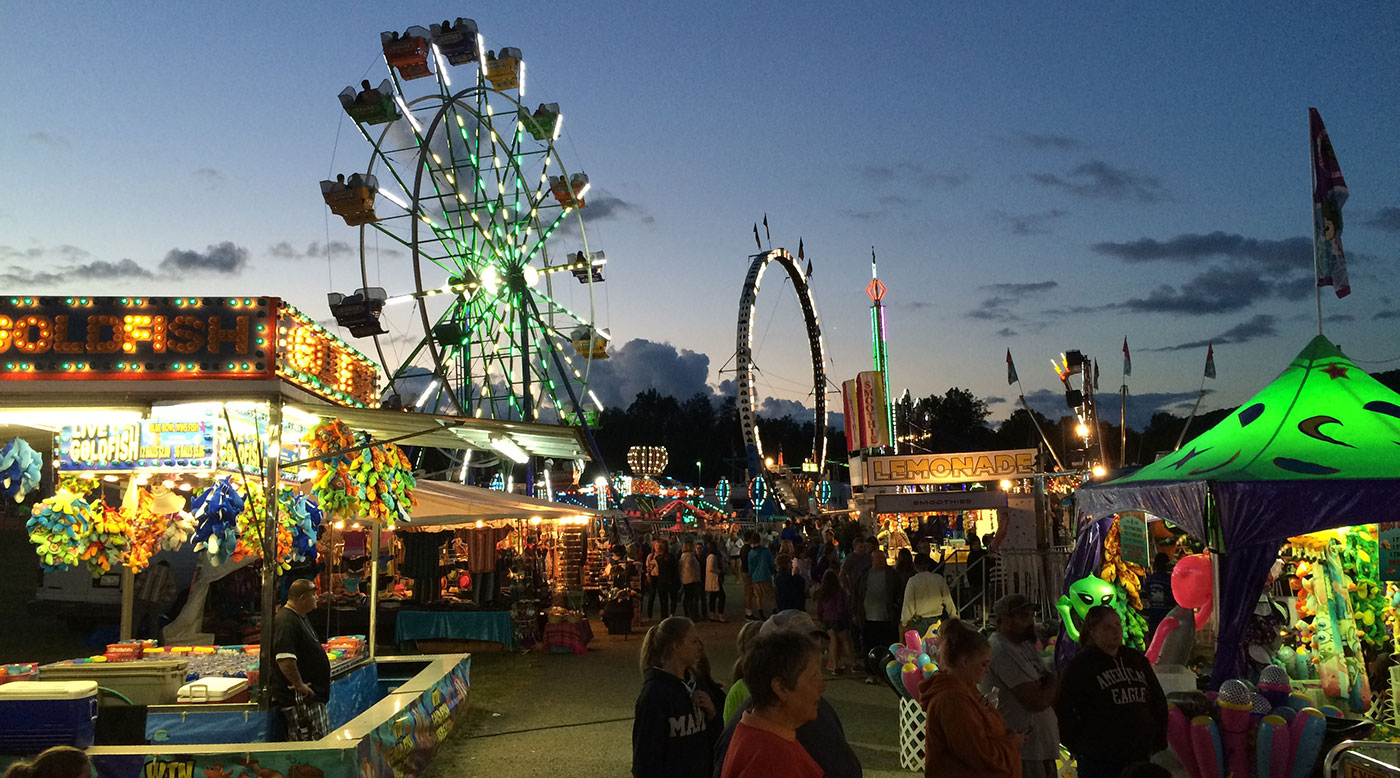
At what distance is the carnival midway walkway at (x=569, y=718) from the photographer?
7.32 m

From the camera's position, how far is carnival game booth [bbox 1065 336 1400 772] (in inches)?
252

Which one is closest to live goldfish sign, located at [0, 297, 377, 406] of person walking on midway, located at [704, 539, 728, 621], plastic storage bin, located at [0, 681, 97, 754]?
plastic storage bin, located at [0, 681, 97, 754]

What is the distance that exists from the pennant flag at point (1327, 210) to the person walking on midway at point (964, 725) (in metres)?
6.51

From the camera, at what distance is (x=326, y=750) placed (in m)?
5.36

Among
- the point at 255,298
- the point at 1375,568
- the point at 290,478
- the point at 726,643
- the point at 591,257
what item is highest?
the point at 591,257

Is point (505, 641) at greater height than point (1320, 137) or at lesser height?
lesser

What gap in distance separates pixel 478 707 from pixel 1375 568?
785 cm

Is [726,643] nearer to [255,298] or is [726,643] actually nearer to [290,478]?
[290,478]

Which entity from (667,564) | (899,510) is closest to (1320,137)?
(899,510)

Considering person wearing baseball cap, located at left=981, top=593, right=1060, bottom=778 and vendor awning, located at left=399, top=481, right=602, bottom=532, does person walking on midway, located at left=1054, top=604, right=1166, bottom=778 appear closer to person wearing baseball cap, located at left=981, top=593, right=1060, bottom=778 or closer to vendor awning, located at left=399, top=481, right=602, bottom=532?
person wearing baseball cap, located at left=981, top=593, right=1060, bottom=778

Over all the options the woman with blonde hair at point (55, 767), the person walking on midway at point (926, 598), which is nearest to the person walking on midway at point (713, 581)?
the person walking on midway at point (926, 598)

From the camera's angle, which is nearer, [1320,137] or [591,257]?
[1320,137]

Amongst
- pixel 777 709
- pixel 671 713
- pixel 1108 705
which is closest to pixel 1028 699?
pixel 1108 705

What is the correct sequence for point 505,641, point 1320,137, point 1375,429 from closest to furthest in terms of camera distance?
point 1375,429 < point 1320,137 < point 505,641
